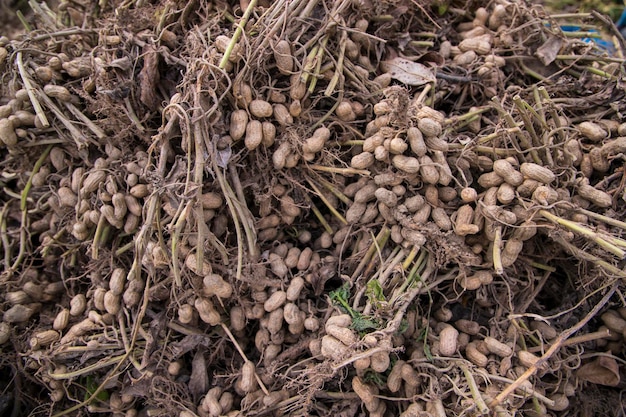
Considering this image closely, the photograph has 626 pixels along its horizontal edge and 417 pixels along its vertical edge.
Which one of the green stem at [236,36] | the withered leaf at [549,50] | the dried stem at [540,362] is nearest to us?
the dried stem at [540,362]

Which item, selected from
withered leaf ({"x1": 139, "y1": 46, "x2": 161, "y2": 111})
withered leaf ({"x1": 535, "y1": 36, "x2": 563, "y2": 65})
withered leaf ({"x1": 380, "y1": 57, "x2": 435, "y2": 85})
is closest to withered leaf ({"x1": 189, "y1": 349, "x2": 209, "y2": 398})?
withered leaf ({"x1": 139, "y1": 46, "x2": 161, "y2": 111})

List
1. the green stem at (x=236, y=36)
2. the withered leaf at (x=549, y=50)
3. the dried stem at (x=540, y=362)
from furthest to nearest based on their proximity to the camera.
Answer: the withered leaf at (x=549, y=50), the green stem at (x=236, y=36), the dried stem at (x=540, y=362)

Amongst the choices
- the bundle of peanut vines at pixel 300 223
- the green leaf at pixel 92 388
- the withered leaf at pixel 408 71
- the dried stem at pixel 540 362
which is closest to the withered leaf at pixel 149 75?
the bundle of peanut vines at pixel 300 223

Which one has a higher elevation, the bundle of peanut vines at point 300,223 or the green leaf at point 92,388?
the bundle of peanut vines at point 300,223

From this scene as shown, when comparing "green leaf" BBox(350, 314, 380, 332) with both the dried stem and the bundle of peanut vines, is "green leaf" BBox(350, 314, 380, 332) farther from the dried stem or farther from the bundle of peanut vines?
the dried stem

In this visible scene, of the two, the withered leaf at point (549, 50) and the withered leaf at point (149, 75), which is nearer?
the withered leaf at point (149, 75)

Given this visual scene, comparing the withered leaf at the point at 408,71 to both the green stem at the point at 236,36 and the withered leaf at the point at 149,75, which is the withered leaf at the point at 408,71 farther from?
the withered leaf at the point at 149,75

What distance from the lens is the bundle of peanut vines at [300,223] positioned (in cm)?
148

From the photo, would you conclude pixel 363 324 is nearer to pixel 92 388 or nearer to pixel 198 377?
pixel 198 377

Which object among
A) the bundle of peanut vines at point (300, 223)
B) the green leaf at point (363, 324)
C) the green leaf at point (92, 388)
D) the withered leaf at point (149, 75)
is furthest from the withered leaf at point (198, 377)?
the withered leaf at point (149, 75)

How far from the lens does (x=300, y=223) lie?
5.89 ft

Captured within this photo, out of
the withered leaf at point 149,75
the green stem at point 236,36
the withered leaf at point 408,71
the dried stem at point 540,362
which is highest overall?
the green stem at point 236,36

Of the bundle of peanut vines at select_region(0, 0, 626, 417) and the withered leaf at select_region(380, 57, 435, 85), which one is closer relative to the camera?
the bundle of peanut vines at select_region(0, 0, 626, 417)

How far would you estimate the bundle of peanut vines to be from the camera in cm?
148
